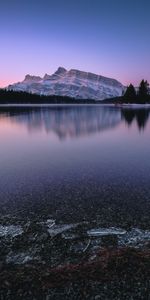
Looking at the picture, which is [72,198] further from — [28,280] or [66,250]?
[28,280]

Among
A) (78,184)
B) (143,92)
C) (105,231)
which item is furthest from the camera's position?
(143,92)

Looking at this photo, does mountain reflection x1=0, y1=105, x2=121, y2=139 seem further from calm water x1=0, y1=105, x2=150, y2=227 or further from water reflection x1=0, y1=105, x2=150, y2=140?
calm water x1=0, y1=105, x2=150, y2=227

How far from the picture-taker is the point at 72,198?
23.0 feet

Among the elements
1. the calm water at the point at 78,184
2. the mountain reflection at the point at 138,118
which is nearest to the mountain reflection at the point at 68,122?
Result: the mountain reflection at the point at 138,118

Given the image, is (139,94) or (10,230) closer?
(10,230)

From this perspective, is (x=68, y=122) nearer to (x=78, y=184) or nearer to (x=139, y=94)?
(x=78, y=184)

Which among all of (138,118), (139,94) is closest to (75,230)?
(138,118)

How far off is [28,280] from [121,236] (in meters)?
2.27

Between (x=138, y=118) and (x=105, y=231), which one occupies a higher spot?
(x=138, y=118)

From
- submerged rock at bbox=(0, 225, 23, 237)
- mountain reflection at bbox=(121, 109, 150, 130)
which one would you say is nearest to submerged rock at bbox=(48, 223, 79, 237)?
submerged rock at bbox=(0, 225, 23, 237)

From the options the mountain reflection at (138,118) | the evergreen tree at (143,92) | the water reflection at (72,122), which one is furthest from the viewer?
the evergreen tree at (143,92)

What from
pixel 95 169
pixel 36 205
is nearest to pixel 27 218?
pixel 36 205

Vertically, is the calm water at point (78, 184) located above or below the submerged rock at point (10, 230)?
above

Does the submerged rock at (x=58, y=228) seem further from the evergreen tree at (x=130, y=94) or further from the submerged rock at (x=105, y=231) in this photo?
the evergreen tree at (x=130, y=94)
